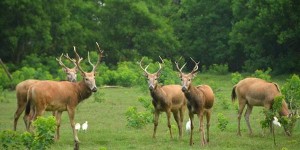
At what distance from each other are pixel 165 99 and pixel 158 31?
3636 cm

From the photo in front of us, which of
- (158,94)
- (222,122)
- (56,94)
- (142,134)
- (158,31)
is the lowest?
(142,134)

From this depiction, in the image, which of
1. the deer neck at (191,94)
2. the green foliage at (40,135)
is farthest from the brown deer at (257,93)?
the green foliage at (40,135)

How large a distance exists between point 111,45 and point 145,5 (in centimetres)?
473

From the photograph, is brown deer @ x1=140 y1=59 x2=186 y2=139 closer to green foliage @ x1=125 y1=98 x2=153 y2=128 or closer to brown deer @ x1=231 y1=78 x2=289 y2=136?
green foliage @ x1=125 y1=98 x2=153 y2=128

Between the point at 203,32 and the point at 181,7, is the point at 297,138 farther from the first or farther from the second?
the point at 181,7

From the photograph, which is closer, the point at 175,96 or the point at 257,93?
the point at 175,96

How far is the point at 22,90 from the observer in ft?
55.9

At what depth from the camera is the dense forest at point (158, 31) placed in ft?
139

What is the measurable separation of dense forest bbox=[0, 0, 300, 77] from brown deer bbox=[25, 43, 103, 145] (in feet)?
83.9

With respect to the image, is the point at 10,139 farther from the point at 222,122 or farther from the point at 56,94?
the point at 222,122

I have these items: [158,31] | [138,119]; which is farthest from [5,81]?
[158,31]

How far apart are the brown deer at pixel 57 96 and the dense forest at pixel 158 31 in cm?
2557

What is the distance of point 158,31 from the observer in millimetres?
52875

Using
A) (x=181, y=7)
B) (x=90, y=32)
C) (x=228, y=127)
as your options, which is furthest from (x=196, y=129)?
(x=181, y=7)
